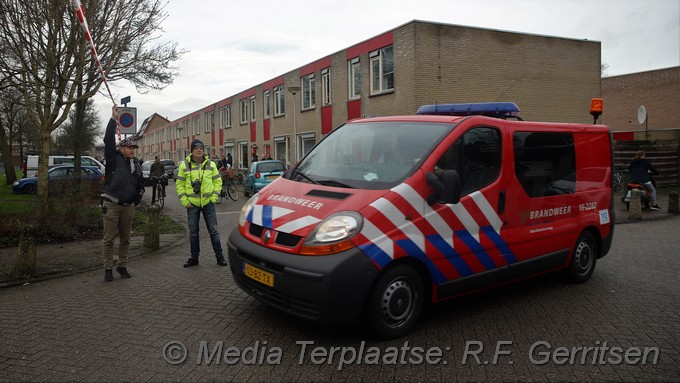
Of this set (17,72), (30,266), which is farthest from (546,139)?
(17,72)

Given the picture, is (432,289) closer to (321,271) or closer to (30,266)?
(321,271)

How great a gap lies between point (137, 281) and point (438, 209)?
13.0ft

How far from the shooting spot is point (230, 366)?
3.45 metres

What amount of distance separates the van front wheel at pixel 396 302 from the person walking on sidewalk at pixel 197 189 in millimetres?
3445

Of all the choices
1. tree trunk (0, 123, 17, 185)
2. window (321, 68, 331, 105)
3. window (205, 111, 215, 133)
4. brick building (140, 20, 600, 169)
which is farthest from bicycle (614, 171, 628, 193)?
window (205, 111, 215, 133)

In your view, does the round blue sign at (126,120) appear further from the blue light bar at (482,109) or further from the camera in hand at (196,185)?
the blue light bar at (482,109)

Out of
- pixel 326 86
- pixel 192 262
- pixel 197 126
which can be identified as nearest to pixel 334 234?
pixel 192 262

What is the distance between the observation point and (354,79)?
21.7 meters

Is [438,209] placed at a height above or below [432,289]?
above

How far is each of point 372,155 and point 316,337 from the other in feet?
5.57

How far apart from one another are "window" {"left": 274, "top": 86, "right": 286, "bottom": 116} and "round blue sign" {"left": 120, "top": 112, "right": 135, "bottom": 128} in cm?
1942

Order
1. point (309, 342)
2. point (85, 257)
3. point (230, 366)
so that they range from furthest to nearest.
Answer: point (85, 257) → point (309, 342) → point (230, 366)

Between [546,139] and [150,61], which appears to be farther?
[150,61]

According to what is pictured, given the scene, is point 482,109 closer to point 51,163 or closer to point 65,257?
point 65,257
